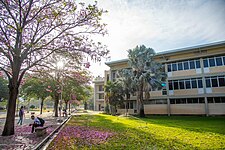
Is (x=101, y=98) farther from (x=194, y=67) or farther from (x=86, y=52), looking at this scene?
(x=86, y=52)

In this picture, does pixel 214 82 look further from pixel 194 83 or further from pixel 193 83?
pixel 193 83

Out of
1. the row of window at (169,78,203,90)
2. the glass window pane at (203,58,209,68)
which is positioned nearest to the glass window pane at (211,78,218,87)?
the row of window at (169,78,203,90)

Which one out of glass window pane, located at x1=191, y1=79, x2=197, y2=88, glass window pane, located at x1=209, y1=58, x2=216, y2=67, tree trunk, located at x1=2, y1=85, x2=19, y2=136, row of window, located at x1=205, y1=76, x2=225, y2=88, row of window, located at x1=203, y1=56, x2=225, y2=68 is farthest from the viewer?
glass window pane, located at x1=191, y1=79, x2=197, y2=88

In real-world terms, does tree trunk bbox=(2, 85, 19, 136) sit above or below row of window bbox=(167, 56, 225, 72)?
below

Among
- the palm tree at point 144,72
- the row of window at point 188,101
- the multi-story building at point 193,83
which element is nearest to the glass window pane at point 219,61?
the multi-story building at point 193,83

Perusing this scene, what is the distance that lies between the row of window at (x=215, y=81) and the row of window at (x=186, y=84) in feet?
3.43

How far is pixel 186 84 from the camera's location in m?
29.9

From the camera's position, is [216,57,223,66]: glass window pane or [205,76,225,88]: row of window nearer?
[205,76,225,88]: row of window

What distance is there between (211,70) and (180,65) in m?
4.95

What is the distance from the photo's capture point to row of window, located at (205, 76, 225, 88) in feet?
88.6

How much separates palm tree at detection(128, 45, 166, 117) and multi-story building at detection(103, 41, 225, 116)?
489 cm

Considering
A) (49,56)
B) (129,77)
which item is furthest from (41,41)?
(129,77)

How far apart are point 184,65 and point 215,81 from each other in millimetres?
5480

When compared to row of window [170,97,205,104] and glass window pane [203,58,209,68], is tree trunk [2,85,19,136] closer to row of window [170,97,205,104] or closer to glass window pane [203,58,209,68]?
row of window [170,97,205,104]
